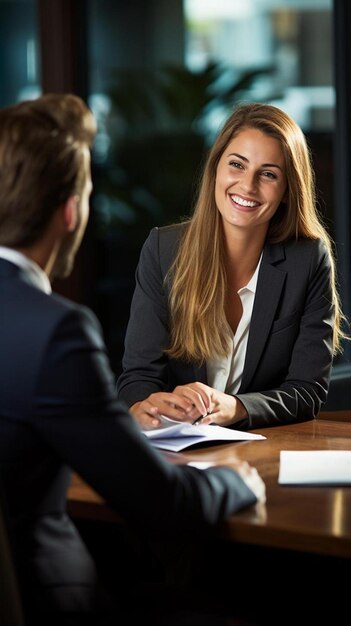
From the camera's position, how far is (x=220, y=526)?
1729mm

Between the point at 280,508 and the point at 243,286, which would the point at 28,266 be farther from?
the point at 243,286

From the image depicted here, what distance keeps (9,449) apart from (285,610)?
97cm

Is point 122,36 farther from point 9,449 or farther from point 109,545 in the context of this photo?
point 9,449

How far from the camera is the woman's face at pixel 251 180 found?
2.81 metres

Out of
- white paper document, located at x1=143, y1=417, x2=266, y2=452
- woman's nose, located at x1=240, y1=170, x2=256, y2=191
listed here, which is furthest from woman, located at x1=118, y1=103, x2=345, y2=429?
white paper document, located at x1=143, y1=417, x2=266, y2=452

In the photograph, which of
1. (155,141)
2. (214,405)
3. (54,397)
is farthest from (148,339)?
(155,141)

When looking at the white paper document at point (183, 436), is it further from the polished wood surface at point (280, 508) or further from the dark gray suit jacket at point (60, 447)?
the dark gray suit jacket at point (60, 447)

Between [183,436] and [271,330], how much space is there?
0.64 m

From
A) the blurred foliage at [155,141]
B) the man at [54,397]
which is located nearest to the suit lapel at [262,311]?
the man at [54,397]

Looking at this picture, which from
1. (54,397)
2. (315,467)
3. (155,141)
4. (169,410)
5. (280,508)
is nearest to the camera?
(54,397)

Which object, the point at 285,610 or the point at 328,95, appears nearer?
the point at 285,610

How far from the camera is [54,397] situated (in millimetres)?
1486

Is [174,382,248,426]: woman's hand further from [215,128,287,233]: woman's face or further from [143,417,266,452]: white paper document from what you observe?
[215,128,287,233]: woman's face

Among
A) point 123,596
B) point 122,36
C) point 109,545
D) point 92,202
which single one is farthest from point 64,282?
point 123,596
